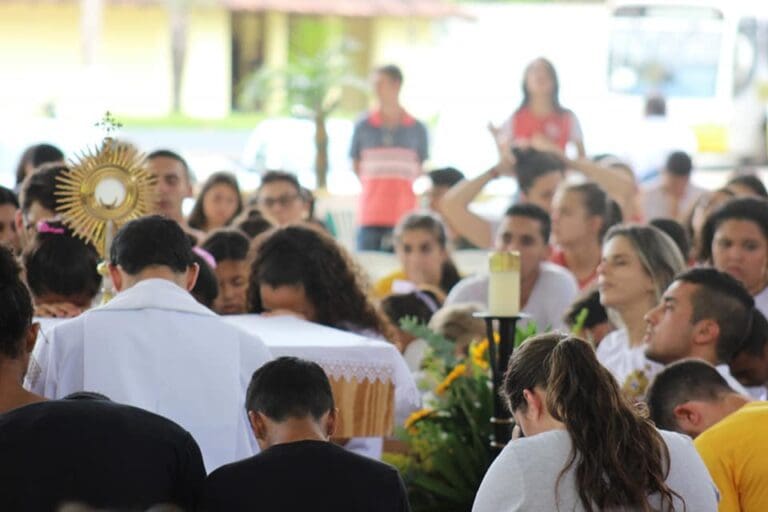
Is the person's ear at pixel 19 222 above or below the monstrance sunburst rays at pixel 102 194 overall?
below

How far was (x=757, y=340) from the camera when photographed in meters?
7.23

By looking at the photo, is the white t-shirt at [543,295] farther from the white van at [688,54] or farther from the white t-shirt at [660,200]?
the white van at [688,54]

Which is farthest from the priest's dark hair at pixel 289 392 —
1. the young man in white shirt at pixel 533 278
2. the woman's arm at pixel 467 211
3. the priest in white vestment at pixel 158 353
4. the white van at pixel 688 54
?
the white van at pixel 688 54

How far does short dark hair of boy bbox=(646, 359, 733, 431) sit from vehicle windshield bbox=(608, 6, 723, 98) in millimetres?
22127

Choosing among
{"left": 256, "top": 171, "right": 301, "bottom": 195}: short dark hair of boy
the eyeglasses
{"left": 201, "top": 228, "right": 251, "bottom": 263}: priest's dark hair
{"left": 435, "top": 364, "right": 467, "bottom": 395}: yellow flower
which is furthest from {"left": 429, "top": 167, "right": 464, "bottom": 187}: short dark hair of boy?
{"left": 435, "top": 364, "right": 467, "bottom": 395}: yellow flower

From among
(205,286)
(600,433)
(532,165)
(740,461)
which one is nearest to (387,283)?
(532,165)

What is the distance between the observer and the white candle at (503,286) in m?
6.28

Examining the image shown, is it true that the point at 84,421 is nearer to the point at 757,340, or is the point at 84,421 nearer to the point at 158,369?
the point at 158,369

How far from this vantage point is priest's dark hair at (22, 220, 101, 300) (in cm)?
684

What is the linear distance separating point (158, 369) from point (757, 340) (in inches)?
103

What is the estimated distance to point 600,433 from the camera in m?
4.69

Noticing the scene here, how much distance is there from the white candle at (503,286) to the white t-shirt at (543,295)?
3038 mm

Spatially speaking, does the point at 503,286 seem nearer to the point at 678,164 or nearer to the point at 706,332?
the point at 706,332

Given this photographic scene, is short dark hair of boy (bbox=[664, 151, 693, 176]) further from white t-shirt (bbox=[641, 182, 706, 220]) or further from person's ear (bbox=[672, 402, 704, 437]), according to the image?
person's ear (bbox=[672, 402, 704, 437])
